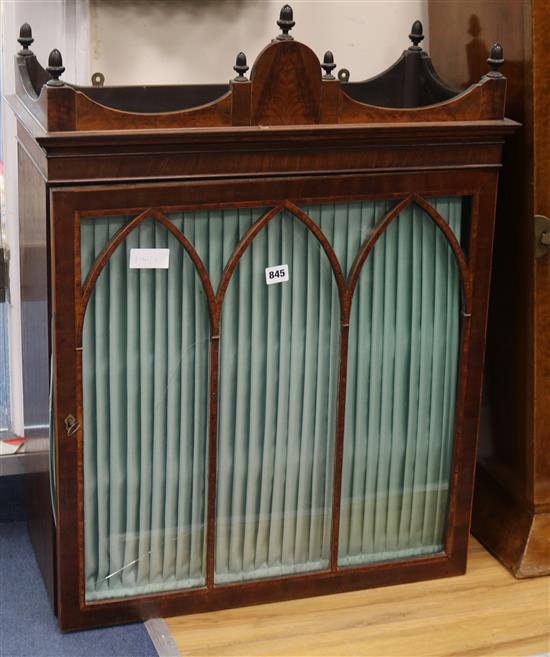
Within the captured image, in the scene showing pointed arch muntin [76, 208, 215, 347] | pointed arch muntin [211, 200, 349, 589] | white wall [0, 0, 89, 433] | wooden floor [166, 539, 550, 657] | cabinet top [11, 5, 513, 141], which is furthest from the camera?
white wall [0, 0, 89, 433]

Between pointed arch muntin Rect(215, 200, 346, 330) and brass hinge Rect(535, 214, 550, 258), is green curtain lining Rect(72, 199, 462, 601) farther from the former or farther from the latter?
brass hinge Rect(535, 214, 550, 258)

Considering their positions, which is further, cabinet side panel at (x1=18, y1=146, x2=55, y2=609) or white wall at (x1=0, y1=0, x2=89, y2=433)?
white wall at (x1=0, y1=0, x2=89, y2=433)

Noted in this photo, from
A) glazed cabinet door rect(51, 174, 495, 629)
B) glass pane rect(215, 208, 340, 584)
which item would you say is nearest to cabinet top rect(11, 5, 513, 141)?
glazed cabinet door rect(51, 174, 495, 629)

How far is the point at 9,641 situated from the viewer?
101 inches

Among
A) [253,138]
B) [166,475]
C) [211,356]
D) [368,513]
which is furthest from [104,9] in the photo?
[368,513]

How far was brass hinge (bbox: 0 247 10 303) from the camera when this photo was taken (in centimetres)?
299

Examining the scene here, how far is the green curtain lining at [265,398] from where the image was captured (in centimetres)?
246

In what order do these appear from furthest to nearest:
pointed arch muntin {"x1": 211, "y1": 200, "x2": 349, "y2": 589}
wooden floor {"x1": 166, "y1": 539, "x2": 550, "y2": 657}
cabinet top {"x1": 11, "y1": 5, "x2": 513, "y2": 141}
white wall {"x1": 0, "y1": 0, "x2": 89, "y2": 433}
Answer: white wall {"x1": 0, "y1": 0, "x2": 89, "y2": 433}
wooden floor {"x1": 166, "y1": 539, "x2": 550, "y2": 657}
pointed arch muntin {"x1": 211, "y1": 200, "x2": 349, "y2": 589}
cabinet top {"x1": 11, "y1": 5, "x2": 513, "y2": 141}

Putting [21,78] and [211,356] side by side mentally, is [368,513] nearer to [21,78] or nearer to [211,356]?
[211,356]

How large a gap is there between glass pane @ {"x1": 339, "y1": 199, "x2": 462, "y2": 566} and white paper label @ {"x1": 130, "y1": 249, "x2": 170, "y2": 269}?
45cm

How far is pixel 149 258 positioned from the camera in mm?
2400

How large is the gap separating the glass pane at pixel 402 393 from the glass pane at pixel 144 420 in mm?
355

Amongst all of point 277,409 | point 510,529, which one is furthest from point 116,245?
point 510,529

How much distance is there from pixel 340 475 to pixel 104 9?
1.24 metres
